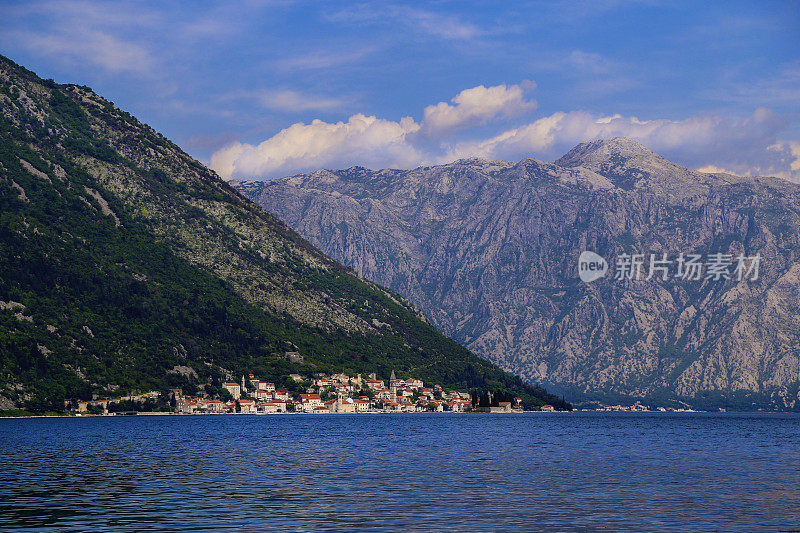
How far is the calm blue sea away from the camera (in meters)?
52.2

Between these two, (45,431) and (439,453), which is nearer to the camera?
(439,453)

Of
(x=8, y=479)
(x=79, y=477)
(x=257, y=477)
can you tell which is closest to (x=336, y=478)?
(x=257, y=477)

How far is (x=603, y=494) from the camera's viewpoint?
6606 centimetres

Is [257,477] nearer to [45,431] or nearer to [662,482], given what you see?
[662,482]

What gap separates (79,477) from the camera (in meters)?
78.6

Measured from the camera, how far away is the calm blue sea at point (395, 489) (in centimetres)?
5219

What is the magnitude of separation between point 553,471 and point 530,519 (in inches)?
1322

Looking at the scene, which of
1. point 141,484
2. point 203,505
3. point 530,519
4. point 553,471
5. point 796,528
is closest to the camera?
point 796,528

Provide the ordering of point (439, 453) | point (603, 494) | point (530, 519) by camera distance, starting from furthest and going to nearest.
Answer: point (439, 453) → point (603, 494) → point (530, 519)

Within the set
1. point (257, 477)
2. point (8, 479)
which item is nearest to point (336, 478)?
point (257, 477)

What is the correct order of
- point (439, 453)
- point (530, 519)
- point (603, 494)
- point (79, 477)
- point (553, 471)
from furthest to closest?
point (439, 453) < point (553, 471) < point (79, 477) < point (603, 494) < point (530, 519)

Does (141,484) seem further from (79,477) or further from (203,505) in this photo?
(203,505)

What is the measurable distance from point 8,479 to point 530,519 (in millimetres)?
49454

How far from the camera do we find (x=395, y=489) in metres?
69.3
